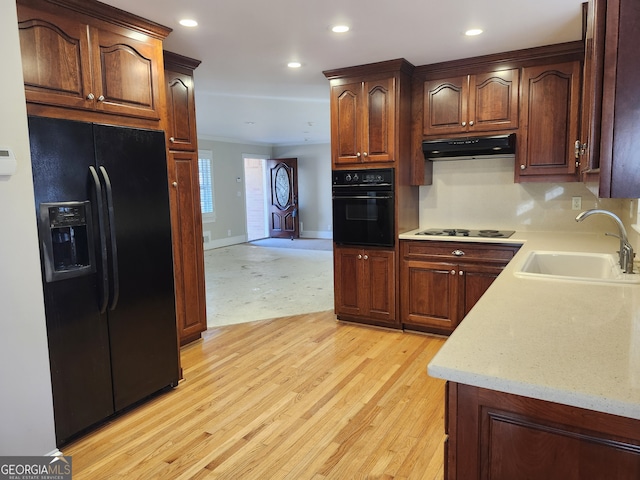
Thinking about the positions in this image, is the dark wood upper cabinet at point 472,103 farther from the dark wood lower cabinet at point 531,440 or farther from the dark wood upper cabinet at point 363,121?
the dark wood lower cabinet at point 531,440

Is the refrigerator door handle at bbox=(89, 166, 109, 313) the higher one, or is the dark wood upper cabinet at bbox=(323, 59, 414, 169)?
the dark wood upper cabinet at bbox=(323, 59, 414, 169)

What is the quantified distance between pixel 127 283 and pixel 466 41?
2.82 meters

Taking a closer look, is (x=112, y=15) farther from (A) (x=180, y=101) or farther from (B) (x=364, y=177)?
(B) (x=364, y=177)

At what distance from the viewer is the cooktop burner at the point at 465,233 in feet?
11.9

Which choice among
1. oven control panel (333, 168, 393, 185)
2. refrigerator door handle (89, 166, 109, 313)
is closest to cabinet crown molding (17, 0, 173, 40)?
refrigerator door handle (89, 166, 109, 313)

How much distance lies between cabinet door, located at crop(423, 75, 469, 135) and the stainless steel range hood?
12 centimetres

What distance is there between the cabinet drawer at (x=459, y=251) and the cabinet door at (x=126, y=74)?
2.27 meters

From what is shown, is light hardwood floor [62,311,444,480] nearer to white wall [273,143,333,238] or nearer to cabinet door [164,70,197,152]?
cabinet door [164,70,197,152]

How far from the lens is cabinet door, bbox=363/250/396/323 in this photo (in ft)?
12.6

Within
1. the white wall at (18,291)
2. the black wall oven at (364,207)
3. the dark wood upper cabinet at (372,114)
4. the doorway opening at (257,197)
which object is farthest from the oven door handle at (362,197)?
the doorway opening at (257,197)

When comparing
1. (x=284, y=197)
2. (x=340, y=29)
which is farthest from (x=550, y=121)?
(x=284, y=197)

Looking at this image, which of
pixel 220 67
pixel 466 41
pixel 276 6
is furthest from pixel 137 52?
pixel 466 41

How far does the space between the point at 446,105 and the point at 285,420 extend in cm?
284

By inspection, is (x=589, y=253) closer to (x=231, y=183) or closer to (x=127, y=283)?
(x=127, y=283)
